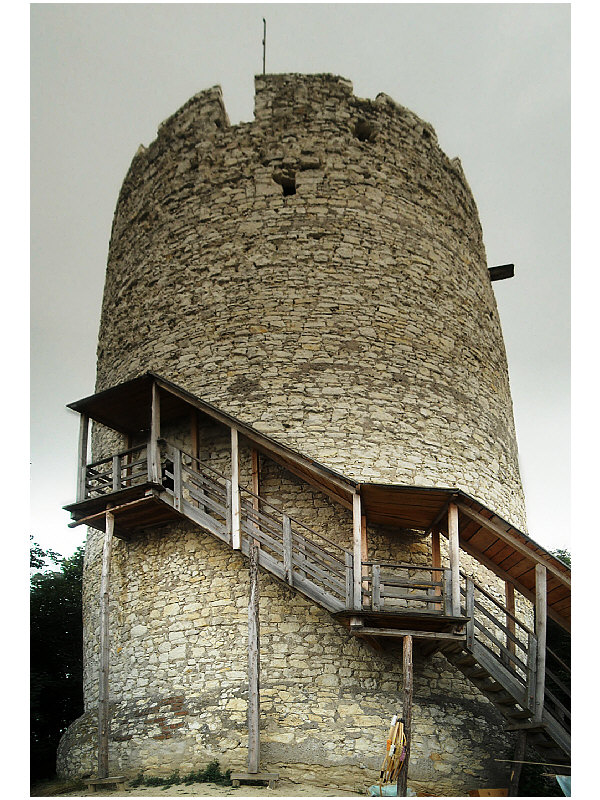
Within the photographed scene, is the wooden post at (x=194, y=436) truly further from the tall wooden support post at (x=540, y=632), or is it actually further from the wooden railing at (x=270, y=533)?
the tall wooden support post at (x=540, y=632)

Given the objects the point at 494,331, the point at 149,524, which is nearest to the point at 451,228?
the point at 494,331

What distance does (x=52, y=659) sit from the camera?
47.2ft

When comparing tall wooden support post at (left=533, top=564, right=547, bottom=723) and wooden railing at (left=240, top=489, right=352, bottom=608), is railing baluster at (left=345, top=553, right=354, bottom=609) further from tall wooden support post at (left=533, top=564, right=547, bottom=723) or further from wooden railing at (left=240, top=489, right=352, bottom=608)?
tall wooden support post at (left=533, top=564, right=547, bottom=723)

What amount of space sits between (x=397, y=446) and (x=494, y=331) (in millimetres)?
3624

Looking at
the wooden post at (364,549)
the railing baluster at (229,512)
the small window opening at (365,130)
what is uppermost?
the small window opening at (365,130)

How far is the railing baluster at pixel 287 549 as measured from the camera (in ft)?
31.4

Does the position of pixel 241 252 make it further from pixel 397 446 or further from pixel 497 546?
pixel 497 546

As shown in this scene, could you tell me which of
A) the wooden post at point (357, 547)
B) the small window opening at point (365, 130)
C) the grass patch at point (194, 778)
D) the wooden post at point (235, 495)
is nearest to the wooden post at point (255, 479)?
the wooden post at point (235, 495)

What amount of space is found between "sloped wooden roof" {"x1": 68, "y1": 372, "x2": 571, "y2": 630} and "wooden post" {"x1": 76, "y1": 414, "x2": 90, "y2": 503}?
0.15m

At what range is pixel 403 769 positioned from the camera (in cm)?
816

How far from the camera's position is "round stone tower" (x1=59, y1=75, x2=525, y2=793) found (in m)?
9.85

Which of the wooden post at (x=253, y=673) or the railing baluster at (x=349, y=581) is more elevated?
the railing baluster at (x=349, y=581)

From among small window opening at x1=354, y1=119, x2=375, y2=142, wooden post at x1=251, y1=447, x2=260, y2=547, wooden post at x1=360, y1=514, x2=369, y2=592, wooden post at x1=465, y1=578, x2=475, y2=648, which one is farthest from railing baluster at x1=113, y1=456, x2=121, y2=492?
small window opening at x1=354, y1=119, x2=375, y2=142

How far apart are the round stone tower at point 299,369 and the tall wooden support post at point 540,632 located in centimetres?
120
